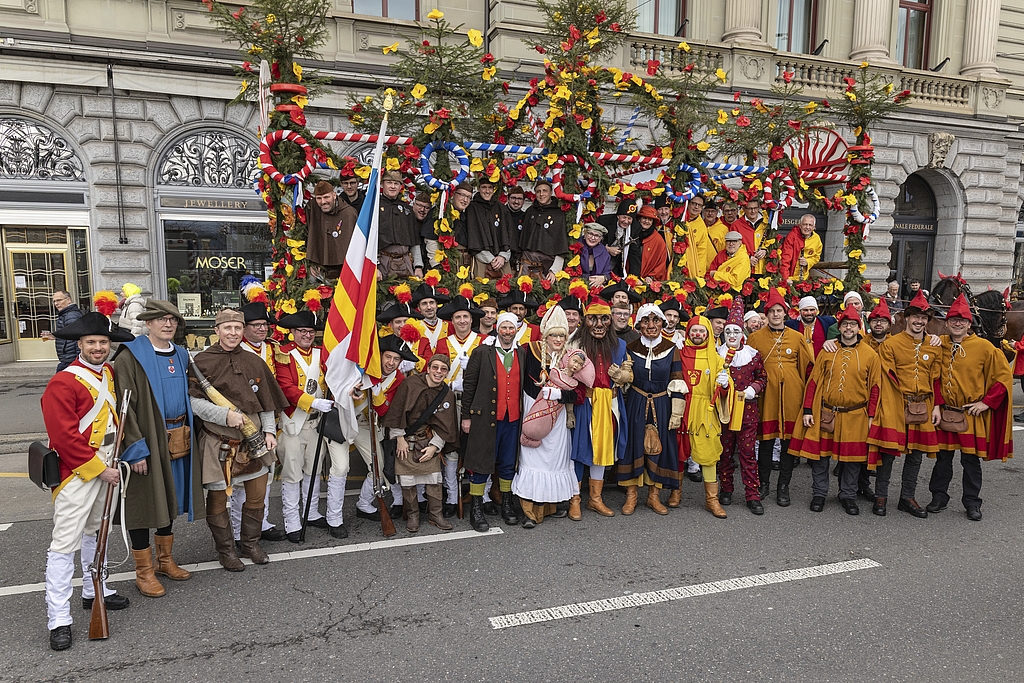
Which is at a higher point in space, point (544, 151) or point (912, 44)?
point (912, 44)

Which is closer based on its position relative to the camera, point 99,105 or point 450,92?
point 450,92

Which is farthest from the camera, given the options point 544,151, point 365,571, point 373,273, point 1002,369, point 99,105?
point 99,105

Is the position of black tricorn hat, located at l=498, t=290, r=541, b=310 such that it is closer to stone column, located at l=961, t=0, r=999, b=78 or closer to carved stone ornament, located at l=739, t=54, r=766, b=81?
carved stone ornament, located at l=739, t=54, r=766, b=81

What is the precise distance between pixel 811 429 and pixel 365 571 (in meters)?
4.37

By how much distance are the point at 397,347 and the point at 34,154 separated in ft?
37.5

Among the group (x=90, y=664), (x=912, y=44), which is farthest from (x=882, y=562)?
(x=912, y=44)

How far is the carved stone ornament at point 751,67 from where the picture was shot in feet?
55.1

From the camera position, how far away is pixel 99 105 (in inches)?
499

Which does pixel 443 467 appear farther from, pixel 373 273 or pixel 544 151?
pixel 544 151

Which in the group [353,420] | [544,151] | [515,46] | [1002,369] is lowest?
[353,420]

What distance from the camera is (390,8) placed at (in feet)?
49.3

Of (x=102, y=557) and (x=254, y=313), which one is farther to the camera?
(x=254, y=313)

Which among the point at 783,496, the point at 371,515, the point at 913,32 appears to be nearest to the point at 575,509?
the point at 371,515

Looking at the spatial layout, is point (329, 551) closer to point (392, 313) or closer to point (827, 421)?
point (392, 313)
